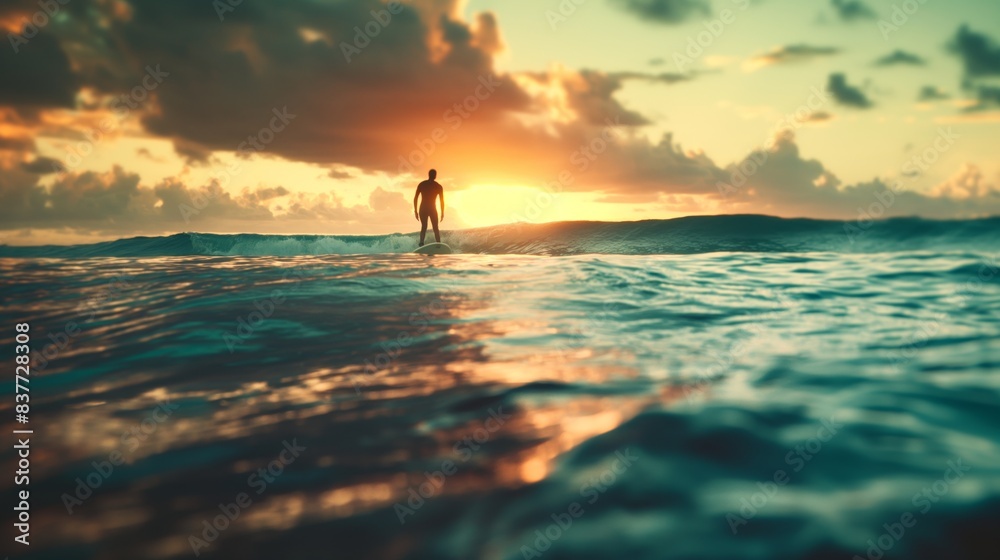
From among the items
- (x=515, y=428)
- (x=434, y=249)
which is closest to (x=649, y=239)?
(x=434, y=249)

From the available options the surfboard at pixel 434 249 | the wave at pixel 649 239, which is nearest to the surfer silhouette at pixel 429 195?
the surfboard at pixel 434 249

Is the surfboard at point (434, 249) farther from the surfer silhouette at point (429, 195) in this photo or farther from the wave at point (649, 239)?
the wave at point (649, 239)

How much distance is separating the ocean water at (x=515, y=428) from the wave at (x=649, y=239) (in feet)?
36.4

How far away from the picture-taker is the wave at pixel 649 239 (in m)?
14.4

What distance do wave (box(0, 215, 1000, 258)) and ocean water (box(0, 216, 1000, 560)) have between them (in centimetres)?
1110

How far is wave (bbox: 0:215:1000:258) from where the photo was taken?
1442cm

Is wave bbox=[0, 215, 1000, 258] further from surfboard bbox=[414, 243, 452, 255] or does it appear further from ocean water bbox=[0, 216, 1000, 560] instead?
ocean water bbox=[0, 216, 1000, 560]

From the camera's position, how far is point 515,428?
223 centimetres

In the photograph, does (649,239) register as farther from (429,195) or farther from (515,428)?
(515,428)

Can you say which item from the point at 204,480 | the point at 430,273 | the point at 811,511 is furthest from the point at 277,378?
the point at 430,273

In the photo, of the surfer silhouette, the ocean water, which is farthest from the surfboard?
the ocean water

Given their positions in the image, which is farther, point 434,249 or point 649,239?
point 649,239

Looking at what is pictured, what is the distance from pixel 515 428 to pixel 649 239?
65.4 feet

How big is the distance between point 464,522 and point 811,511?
102cm
